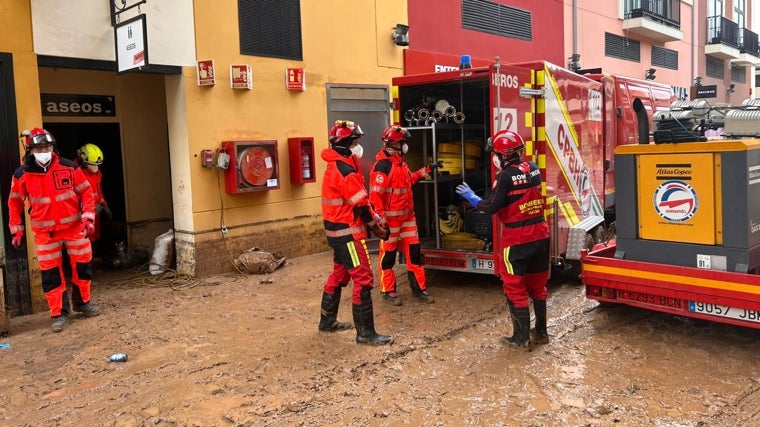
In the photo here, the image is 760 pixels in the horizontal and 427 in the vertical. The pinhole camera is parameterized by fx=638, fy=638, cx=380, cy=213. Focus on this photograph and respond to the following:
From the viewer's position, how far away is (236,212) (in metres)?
8.77

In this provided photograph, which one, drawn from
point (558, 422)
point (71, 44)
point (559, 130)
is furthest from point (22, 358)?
point (559, 130)

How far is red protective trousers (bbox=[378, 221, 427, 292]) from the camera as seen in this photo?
6.95 metres

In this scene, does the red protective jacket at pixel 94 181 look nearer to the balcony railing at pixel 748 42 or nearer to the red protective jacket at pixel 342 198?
the red protective jacket at pixel 342 198

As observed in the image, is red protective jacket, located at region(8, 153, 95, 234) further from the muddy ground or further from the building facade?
the muddy ground

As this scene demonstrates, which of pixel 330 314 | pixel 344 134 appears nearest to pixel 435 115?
pixel 344 134

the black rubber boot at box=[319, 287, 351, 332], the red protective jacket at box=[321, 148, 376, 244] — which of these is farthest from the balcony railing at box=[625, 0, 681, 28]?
the black rubber boot at box=[319, 287, 351, 332]

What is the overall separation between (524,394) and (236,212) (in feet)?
17.6

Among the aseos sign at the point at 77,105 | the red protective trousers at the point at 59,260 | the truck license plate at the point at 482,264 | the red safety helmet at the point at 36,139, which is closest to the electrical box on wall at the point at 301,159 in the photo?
the aseos sign at the point at 77,105

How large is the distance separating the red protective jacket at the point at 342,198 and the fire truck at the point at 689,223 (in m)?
2.20

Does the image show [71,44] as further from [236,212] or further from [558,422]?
[558,422]

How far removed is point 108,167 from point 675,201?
8.12 metres

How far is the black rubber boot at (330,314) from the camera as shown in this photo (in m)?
5.86

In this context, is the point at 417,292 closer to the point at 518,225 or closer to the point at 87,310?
the point at 518,225

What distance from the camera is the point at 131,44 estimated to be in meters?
7.09
